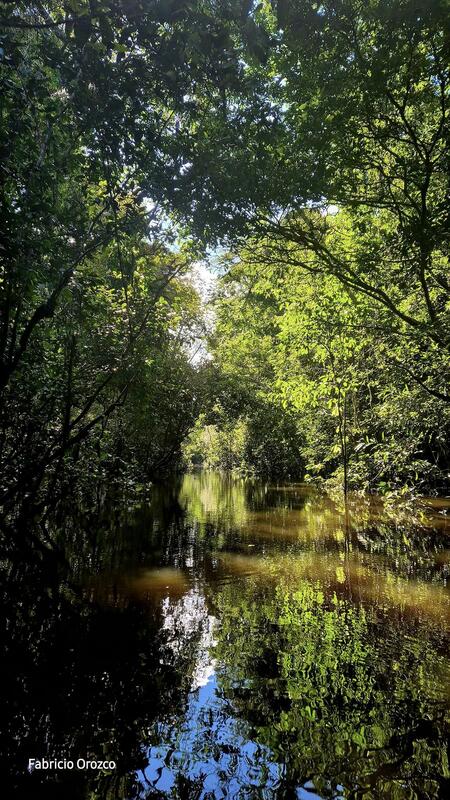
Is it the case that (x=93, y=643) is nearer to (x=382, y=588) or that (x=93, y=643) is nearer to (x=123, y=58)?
(x=382, y=588)

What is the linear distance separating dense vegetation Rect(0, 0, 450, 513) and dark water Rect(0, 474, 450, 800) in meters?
3.25

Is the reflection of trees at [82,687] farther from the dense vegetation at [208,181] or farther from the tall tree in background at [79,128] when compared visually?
the dense vegetation at [208,181]

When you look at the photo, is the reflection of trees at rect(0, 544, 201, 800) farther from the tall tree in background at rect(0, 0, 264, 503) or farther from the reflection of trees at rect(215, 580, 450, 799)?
Answer: the tall tree in background at rect(0, 0, 264, 503)

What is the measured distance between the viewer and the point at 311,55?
20.8 ft

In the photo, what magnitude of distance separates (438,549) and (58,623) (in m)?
7.57

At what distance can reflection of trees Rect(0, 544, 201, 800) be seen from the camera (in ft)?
9.36

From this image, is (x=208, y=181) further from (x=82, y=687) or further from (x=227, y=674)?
(x=82, y=687)

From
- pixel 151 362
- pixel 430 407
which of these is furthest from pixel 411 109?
pixel 151 362

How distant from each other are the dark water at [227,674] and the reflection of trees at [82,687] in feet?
0.05

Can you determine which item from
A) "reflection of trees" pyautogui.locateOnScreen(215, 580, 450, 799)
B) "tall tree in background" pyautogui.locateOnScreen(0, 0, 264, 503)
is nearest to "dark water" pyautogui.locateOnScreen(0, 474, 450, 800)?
"reflection of trees" pyautogui.locateOnScreen(215, 580, 450, 799)

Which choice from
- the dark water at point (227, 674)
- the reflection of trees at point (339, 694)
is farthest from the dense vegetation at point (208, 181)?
the reflection of trees at point (339, 694)

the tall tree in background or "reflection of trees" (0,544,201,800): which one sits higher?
the tall tree in background

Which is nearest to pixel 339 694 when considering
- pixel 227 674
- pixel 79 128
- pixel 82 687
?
pixel 227 674

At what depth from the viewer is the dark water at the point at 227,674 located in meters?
2.86
